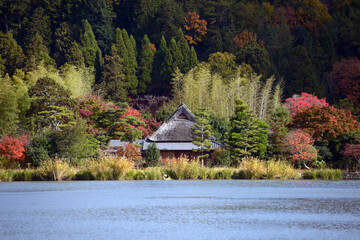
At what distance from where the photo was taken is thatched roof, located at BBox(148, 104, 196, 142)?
4216cm

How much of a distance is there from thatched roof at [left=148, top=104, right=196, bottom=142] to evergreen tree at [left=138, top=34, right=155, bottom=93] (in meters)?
16.0

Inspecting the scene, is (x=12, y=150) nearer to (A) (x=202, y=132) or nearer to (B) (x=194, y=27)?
(A) (x=202, y=132)

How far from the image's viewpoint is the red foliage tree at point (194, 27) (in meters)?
67.8

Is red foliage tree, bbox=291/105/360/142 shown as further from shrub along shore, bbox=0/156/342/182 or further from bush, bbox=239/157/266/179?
bush, bbox=239/157/266/179

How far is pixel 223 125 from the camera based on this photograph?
4528cm

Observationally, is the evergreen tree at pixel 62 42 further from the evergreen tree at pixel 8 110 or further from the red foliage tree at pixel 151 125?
the evergreen tree at pixel 8 110

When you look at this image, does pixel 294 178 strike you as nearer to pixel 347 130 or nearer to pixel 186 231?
pixel 347 130

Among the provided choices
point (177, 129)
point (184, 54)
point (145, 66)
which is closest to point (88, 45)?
point (145, 66)

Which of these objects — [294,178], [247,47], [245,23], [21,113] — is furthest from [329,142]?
[245,23]

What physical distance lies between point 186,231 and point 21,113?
3074 centimetres

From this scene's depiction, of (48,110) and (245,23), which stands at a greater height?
(245,23)

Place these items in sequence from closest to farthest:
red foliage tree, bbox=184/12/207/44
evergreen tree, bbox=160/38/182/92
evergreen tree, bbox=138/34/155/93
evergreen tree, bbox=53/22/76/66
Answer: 1. evergreen tree, bbox=160/38/182/92
2. evergreen tree, bbox=138/34/155/93
3. evergreen tree, bbox=53/22/76/66
4. red foliage tree, bbox=184/12/207/44

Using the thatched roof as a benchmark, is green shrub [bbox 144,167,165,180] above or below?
below

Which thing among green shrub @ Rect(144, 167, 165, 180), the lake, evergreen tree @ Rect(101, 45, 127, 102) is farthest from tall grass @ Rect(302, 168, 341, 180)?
evergreen tree @ Rect(101, 45, 127, 102)
